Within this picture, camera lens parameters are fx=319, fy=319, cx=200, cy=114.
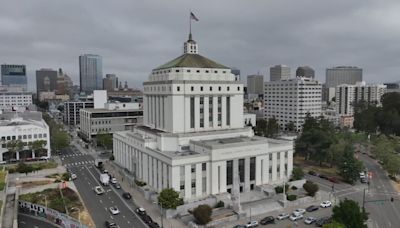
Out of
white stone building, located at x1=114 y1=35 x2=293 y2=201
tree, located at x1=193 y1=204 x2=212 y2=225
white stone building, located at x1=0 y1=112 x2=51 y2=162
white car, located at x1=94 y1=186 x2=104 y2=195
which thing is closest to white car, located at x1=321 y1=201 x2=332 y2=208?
white stone building, located at x1=114 y1=35 x2=293 y2=201

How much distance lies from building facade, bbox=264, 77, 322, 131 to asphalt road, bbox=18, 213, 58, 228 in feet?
393

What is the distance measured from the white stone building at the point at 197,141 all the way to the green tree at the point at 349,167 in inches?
480

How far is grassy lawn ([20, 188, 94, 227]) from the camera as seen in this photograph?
51844 mm

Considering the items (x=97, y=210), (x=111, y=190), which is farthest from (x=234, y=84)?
(x=97, y=210)

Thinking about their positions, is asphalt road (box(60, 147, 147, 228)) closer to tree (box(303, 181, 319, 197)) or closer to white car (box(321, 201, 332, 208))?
tree (box(303, 181, 319, 197))

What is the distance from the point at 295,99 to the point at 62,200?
11859 cm

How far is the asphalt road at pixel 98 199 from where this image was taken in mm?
51156

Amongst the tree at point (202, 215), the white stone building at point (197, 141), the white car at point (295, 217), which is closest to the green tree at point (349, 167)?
the white stone building at point (197, 141)

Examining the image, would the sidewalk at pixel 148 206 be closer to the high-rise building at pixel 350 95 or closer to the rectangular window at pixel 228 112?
the rectangular window at pixel 228 112

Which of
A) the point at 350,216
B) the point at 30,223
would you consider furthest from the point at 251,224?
the point at 30,223

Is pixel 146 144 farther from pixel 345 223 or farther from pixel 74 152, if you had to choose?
pixel 74 152

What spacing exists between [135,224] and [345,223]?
3062cm

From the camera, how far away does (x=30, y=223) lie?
5166 centimetres

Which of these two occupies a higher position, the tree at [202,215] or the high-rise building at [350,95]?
the high-rise building at [350,95]
